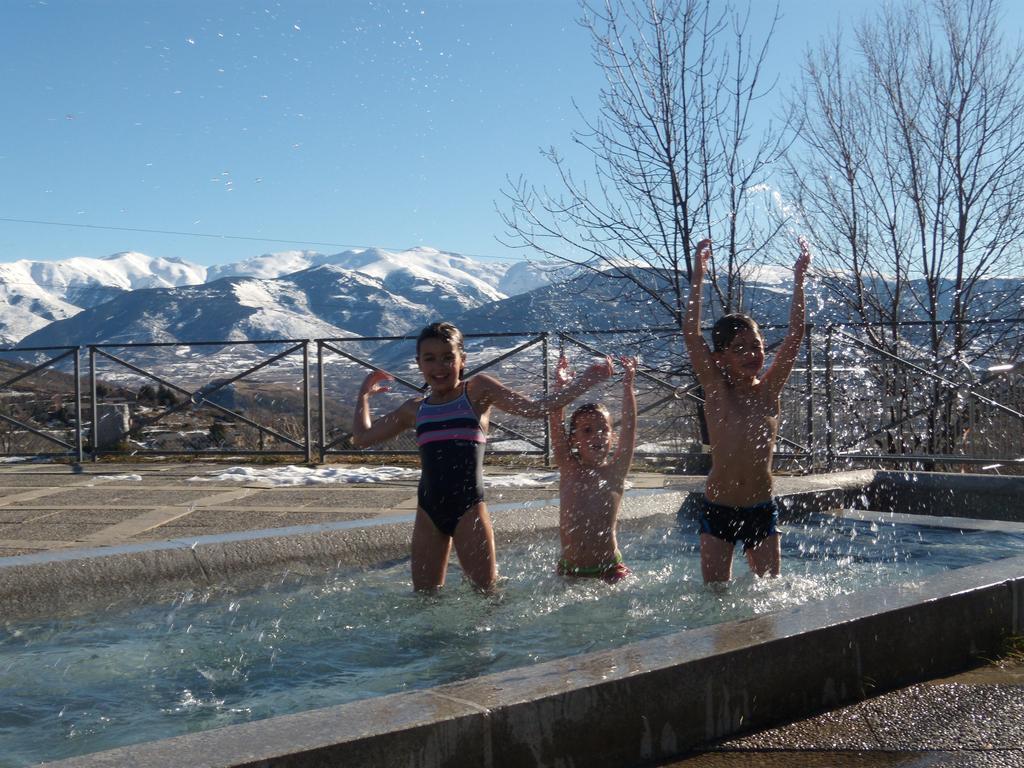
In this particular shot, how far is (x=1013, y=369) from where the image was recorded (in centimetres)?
1001

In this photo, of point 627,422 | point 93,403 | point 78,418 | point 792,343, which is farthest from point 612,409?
point 792,343

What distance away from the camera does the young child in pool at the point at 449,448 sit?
399 cm

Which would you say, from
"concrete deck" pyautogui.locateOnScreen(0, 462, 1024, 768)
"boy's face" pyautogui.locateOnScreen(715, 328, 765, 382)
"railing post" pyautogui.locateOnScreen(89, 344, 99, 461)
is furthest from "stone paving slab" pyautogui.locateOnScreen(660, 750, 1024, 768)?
"railing post" pyautogui.locateOnScreen(89, 344, 99, 461)

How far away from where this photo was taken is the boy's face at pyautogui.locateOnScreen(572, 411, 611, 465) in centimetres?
444

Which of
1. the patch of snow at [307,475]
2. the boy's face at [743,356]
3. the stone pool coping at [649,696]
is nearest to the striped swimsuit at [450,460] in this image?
the boy's face at [743,356]

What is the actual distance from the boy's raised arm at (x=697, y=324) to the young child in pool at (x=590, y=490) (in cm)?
39

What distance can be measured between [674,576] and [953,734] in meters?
2.34

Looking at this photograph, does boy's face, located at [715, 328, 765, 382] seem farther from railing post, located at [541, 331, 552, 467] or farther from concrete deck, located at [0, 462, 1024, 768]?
railing post, located at [541, 331, 552, 467]

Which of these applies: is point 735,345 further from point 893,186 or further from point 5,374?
point 5,374

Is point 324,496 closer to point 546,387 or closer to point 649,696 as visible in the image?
point 546,387

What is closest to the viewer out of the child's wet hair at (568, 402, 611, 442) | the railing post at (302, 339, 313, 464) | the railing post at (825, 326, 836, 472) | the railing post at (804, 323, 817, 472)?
the child's wet hair at (568, 402, 611, 442)

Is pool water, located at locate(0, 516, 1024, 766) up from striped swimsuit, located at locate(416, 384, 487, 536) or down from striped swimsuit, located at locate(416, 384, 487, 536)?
down

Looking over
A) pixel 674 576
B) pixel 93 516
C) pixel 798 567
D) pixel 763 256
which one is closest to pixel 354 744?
pixel 674 576

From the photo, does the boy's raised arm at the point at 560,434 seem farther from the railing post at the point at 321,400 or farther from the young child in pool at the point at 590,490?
the railing post at the point at 321,400
